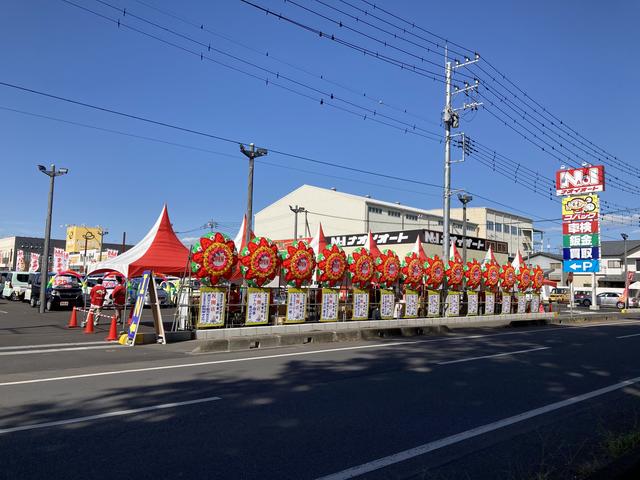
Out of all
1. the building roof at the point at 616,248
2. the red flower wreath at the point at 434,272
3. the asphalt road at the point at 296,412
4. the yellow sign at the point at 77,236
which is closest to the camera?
the asphalt road at the point at 296,412

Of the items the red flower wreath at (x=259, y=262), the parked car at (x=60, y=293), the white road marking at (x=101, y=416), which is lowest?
the white road marking at (x=101, y=416)

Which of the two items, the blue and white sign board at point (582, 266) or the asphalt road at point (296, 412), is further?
the blue and white sign board at point (582, 266)

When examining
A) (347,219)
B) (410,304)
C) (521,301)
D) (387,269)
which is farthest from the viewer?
(347,219)

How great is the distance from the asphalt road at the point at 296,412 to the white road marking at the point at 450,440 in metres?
0.02

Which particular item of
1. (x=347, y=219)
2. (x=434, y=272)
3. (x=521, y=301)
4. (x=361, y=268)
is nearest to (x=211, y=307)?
(x=361, y=268)

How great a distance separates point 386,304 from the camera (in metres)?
21.8

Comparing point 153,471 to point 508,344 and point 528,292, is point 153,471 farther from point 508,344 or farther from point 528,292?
point 528,292

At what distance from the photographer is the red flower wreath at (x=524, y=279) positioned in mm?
29219

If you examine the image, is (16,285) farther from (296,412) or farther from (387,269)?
(296,412)

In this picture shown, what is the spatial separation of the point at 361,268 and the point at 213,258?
7073 mm

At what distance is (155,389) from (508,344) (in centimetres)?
1100

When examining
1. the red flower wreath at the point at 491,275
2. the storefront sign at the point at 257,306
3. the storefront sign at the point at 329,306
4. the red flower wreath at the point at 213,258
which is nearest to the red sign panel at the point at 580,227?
the red flower wreath at the point at 491,275

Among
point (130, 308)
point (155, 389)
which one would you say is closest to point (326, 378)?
point (155, 389)

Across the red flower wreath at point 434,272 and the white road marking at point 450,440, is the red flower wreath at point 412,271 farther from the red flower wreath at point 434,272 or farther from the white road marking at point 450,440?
the white road marking at point 450,440
